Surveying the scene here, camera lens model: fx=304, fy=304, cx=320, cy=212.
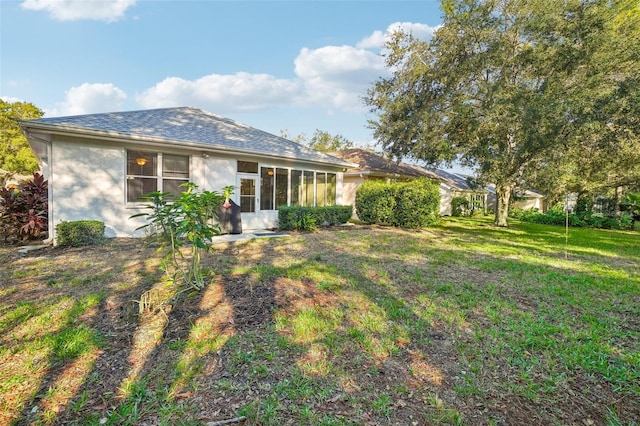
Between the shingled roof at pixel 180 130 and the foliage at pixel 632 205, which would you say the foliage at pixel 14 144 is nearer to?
the shingled roof at pixel 180 130

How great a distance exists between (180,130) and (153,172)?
6.18ft

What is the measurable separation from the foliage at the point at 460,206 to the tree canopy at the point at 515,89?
1023 cm

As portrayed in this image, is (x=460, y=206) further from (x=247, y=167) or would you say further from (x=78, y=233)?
(x=78, y=233)

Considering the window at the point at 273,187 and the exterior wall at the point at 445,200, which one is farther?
the exterior wall at the point at 445,200

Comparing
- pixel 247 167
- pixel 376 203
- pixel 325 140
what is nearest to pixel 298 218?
pixel 247 167

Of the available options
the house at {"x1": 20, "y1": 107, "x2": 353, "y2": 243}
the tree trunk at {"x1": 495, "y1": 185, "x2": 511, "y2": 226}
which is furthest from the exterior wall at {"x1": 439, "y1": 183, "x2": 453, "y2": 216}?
the house at {"x1": 20, "y1": 107, "x2": 353, "y2": 243}

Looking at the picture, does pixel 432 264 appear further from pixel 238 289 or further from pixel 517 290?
pixel 238 289

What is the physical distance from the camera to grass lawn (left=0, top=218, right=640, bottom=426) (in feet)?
7.39

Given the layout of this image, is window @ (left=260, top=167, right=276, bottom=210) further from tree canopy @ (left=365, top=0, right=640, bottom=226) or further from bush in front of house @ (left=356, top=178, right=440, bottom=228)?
tree canopy @ (left=365, top=0, right=640, bottom=226)

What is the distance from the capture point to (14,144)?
82.2ft

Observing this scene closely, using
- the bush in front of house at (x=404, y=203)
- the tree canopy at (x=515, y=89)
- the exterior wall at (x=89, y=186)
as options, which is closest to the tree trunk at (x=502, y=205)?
the tree canopy at (x=515, y=89)

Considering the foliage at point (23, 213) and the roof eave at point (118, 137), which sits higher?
the roof eave at point (118, 137)

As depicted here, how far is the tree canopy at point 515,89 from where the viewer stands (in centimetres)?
914

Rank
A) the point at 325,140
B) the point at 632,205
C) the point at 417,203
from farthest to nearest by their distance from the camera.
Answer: the point at 325,140, the point at 632,205, the point at 417,203
